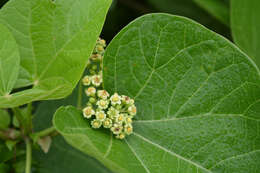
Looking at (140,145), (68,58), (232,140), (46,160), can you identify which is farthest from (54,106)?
(232,140)

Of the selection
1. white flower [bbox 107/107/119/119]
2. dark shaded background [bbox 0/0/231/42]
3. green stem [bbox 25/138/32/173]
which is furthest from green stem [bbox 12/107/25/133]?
dark shaded background [bbox 0/0/231/42]

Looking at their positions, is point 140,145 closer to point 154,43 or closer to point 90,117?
point 90,117

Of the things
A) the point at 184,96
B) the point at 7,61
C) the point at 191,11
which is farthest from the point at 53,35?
the point at 191,11

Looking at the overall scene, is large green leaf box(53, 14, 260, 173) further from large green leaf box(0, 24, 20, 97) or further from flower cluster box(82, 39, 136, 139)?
large green leaf box(0, 24, 20, 97)

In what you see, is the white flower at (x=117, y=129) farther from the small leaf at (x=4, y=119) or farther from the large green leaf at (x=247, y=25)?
the large green leaf at (x=247, y=25)

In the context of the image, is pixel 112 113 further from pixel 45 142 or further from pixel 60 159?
pixel 60 159
